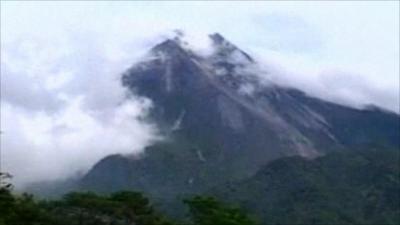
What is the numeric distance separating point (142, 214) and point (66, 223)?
727 centimetres

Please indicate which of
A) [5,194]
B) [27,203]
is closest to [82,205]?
[27,203]

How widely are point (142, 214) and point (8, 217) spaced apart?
18.1 m

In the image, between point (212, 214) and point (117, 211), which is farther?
point (212, 214)

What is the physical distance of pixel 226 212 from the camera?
264 ft

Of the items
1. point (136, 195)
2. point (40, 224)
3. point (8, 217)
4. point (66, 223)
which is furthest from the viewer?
point (136, 195)

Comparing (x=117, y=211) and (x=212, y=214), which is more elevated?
(x=117, y=211)

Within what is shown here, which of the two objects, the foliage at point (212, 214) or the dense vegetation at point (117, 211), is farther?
the foliage at point (212, 214)

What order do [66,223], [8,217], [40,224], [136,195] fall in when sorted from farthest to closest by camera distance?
[136,195]
[66,223]
[40,224]
[8,217]

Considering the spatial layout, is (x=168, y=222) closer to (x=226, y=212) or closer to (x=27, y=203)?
(x=226, y=212)

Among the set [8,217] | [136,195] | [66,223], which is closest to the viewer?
[8,217]

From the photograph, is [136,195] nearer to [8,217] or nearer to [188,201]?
[188,201]

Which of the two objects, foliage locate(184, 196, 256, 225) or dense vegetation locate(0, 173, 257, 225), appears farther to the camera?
foliage locate(184, 196, 256, 225)

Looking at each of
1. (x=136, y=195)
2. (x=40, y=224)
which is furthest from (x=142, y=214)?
(x=40, y=224)

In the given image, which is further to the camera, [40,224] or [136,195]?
[136,195]
